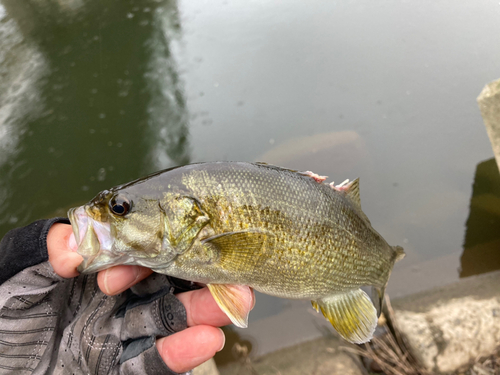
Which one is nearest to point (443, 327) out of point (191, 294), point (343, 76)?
point (191, 294)

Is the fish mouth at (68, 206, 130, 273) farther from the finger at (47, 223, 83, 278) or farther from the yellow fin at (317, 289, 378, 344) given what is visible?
the yellow fin at (317, 289, 378, 344)

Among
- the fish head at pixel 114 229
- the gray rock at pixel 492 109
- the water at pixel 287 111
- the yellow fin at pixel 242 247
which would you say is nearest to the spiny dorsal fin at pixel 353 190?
the yellow fin at pixel 242 247

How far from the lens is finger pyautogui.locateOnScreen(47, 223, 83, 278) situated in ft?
5.30

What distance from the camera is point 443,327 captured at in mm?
2580

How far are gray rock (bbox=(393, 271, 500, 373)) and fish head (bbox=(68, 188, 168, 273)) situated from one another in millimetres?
2363

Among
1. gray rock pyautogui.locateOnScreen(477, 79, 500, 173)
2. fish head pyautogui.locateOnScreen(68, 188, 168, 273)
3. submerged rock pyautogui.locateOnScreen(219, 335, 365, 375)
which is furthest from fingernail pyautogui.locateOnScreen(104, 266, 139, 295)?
gray rock pyautogui.locateOnScreen(477, 79, 500, 173)

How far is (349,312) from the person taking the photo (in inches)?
69.2

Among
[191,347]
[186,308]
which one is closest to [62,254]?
[186,308]

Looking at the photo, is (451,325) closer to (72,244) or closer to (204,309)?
(204,309)

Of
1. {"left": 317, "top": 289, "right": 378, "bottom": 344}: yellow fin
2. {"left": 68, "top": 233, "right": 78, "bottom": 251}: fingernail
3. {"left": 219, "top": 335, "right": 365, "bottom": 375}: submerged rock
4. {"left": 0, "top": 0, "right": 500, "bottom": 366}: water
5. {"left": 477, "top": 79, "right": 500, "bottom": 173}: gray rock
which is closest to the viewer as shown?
{"left": 68, "top": 233, "right": 78, "bottom": 251}: fingernail

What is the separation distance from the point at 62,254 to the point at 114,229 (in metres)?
0.45

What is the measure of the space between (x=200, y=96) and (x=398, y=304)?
159 inches

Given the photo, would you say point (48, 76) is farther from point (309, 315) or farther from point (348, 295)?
point (348, 295)

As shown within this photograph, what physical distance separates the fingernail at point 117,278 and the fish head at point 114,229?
0.11m
